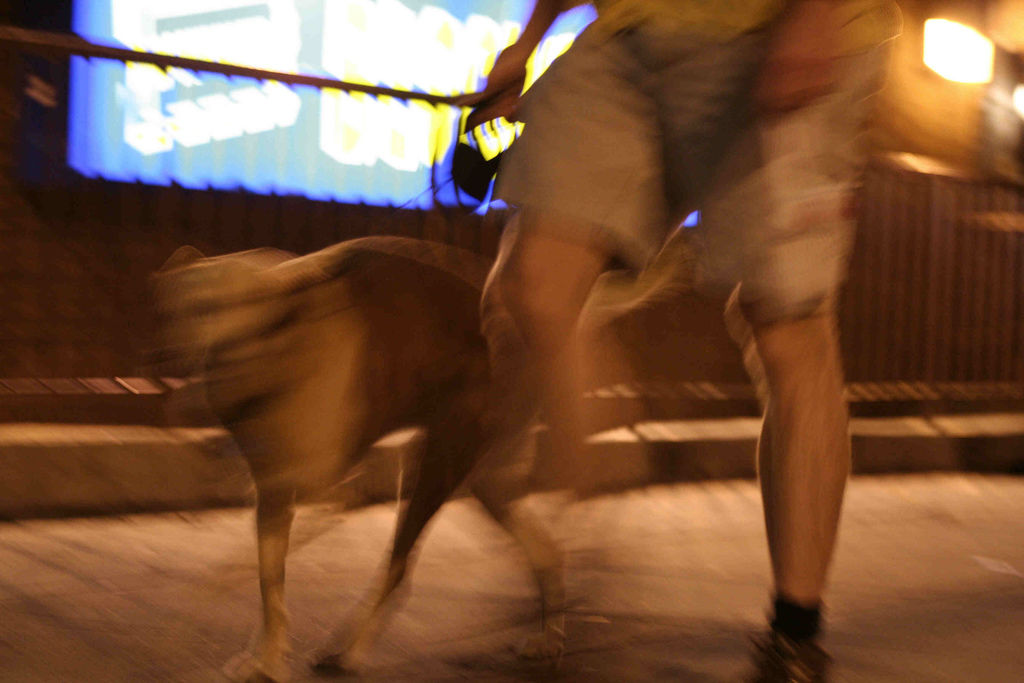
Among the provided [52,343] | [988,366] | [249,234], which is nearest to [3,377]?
[52,343]

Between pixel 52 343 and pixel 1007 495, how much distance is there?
4.51 meters

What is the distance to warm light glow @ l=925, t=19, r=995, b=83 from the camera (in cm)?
892

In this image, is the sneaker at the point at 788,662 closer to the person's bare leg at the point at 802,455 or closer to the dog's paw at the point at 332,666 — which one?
the person's bare leg at the point at 802,455

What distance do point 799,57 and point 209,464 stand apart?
265cm

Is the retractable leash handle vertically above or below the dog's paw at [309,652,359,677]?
above

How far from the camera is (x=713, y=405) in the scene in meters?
5.75

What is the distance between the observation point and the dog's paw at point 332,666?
2258 millimetres

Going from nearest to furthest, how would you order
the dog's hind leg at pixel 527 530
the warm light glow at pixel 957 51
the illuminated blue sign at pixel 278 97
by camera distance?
1. the dog's hind leg at pixel 527 530
2. the illuminated blue sign at pixel 278 97
3. the warm light glow at pixel 957 51

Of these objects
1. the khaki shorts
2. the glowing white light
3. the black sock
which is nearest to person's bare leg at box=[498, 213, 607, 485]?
the khaki shorts

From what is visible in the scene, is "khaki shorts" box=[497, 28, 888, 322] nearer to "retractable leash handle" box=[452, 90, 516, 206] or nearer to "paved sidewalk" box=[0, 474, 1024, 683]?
"retractable leash handle" box=[452, 90, 516, 206]

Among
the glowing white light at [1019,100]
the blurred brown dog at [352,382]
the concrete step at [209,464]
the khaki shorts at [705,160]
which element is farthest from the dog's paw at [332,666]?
the glowing white light at [1019,100]

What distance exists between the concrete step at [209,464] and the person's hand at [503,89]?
76 centimetres

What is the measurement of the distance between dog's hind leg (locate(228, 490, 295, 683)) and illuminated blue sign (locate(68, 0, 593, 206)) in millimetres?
2366

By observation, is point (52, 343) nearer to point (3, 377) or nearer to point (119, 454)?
point (3, 377)
